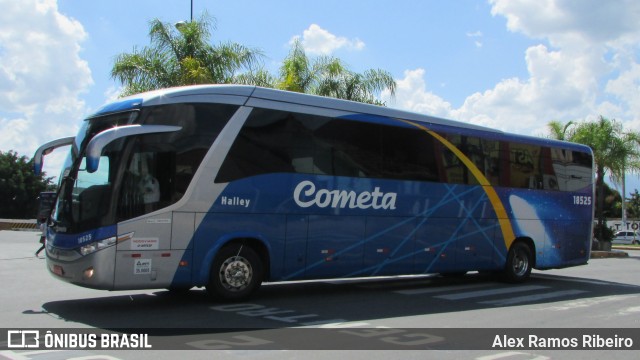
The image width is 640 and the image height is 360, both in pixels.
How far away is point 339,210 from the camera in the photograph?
37.4 feet

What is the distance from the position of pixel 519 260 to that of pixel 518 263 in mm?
88

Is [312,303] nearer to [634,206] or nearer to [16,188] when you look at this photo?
[16,188]

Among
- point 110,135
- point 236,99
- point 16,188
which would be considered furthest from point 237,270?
point 16,188

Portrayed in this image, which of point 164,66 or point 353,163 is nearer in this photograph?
point 353,163

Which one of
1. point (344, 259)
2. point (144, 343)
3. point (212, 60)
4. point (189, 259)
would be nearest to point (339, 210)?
point (344, 259)

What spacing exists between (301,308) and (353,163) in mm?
3049

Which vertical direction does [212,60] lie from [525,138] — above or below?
above

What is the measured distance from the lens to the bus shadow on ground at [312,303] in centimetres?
864

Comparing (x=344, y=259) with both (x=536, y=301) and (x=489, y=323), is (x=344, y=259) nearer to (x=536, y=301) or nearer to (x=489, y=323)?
(x=489, y=323)

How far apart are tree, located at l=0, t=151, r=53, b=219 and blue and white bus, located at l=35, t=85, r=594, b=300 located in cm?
5518

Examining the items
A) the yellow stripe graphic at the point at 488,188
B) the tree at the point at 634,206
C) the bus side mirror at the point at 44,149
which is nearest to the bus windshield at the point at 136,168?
the bus side mirror at the point at 44,149

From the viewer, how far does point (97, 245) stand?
8.80 metres

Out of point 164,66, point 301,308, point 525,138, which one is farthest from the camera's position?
point 164,66

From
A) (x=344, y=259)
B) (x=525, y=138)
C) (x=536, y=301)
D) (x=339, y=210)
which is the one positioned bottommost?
(x=536, y=301)
